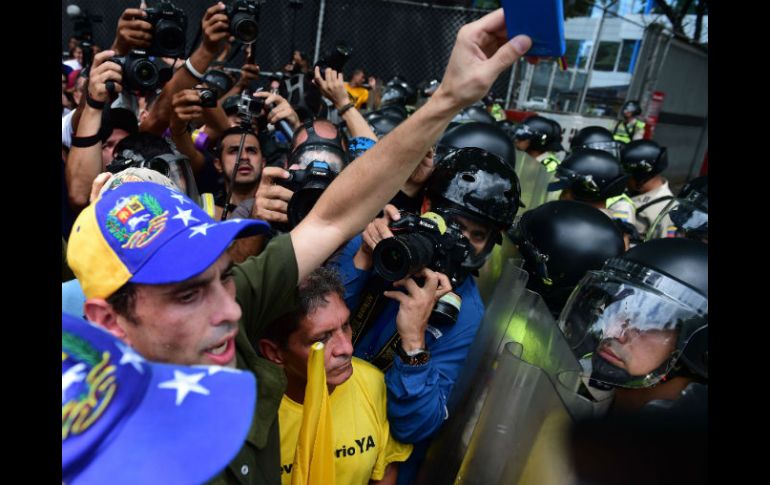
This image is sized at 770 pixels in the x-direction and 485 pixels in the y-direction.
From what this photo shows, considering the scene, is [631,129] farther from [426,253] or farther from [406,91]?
[426,253]

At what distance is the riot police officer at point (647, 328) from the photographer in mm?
1868

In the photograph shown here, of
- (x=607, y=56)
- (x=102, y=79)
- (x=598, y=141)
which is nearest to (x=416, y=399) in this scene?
(x=102, y=79)

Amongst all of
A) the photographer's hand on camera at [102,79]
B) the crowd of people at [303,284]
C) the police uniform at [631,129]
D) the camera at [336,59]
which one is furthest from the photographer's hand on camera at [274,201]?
the police uniform at [631,129]

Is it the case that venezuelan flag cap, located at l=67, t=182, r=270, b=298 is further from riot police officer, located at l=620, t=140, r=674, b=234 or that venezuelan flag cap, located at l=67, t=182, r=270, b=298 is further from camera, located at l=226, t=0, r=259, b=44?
riot police officer, located at l=620, t=140, r=674, b=234

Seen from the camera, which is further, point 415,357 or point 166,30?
point 166,30

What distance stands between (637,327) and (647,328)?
3 centimetres

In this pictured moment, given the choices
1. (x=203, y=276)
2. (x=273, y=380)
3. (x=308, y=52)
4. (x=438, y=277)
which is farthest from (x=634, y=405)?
(x=308, y=52)

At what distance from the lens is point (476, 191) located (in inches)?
102

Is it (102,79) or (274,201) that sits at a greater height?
(102,79)

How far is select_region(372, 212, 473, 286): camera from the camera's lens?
6.23 ft

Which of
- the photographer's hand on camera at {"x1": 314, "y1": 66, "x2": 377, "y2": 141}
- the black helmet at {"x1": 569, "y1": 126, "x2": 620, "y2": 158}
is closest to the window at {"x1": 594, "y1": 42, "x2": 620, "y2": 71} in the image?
the black helmet at {"x1": 569, "y1": 126, "x2": 620, "y2": 158}

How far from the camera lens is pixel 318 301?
6.12 feet

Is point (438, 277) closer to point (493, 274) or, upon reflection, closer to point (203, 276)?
point (203, 276)

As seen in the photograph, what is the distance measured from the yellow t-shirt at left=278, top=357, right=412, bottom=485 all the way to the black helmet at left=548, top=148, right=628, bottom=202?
3413 millimetres
